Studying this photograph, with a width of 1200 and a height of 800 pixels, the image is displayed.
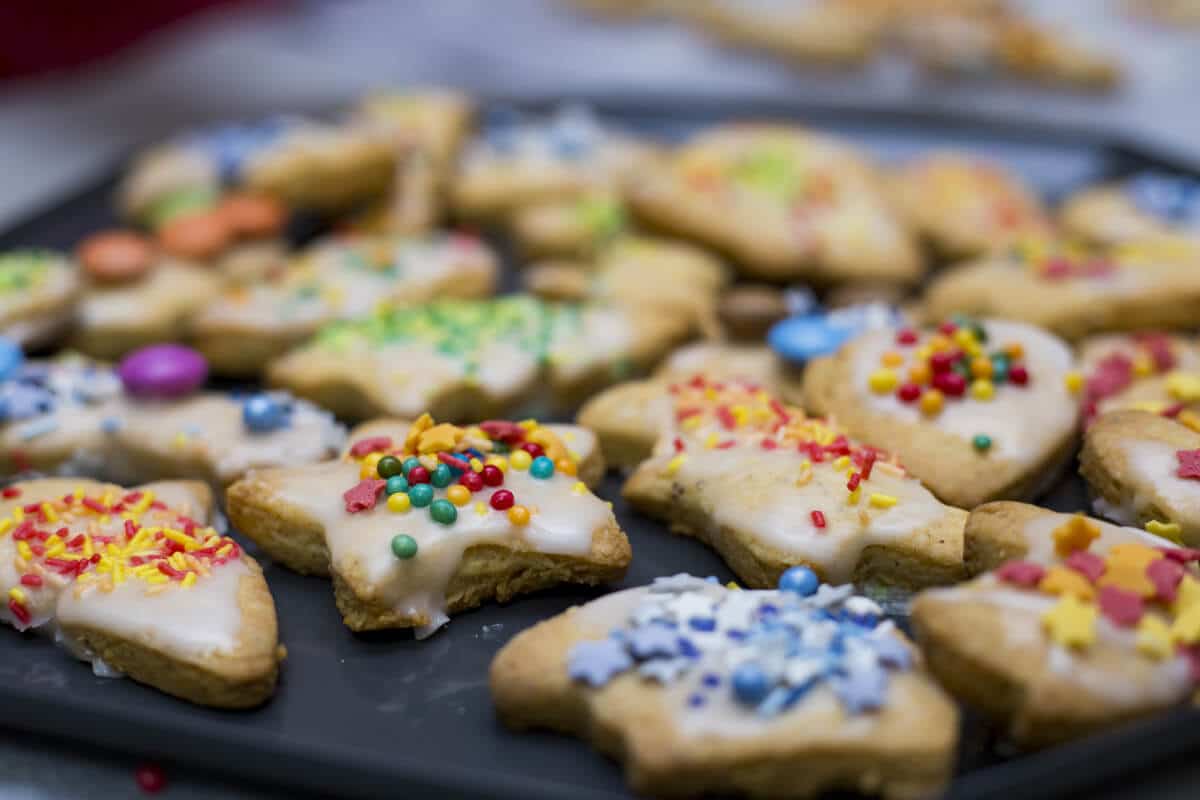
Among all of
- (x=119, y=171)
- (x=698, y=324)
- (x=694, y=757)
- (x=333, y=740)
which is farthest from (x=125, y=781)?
(x=119, y=171)

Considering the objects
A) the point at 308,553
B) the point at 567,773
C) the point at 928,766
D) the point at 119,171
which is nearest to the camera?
the point at 928,766

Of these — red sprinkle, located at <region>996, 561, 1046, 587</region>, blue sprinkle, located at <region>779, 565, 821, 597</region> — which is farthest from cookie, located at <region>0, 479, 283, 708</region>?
red sprinkle, located at <region>996, 561, 1046, 587</region>

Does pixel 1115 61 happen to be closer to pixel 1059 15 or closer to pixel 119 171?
pixel 1059 15

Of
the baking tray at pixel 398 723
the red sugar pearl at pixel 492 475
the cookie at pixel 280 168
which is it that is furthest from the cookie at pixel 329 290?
the red sugar pearl at pixel 492 475

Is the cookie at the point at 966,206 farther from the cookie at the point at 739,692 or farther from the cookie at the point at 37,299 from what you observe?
the cookie at the point at 37,299

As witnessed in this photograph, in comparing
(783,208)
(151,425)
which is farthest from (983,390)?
(151,425)

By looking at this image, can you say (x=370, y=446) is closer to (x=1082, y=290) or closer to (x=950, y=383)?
(x=950, y=383)

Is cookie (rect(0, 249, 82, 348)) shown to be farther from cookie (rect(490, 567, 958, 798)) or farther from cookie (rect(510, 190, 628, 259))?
cookie (rect(490, 567, 958, 798))
